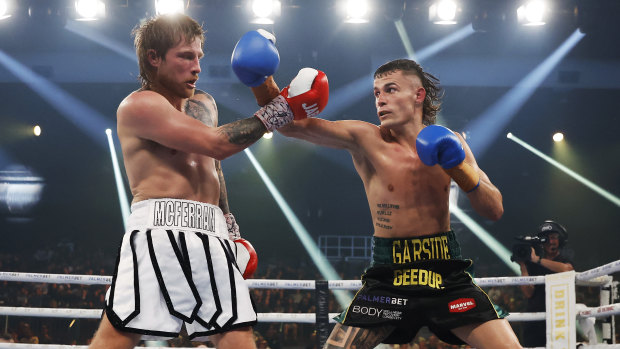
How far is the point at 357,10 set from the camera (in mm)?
7625

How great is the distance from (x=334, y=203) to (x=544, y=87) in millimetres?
4828

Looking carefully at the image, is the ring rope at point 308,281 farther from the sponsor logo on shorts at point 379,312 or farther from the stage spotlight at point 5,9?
the stage spotlight at point 5,9

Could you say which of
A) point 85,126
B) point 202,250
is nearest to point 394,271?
point 202,250

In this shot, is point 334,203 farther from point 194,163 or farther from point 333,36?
point 194,163

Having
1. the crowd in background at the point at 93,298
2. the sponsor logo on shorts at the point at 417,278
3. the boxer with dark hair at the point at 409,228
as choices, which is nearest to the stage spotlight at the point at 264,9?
the crowd in background at the point at 93,298

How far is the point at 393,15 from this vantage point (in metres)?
7.61

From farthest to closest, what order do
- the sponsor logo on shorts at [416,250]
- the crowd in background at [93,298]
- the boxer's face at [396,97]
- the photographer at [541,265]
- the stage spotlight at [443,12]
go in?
1. the stage spotlight at [443,12]
2. the crowd in background at [93,298]
3. the photographer at [541,265]
4. the boxer's face at [396,97]
5. the sponsor logo on shorts at [416,250]

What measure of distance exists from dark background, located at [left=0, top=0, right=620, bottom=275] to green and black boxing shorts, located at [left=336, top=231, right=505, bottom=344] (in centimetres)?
582

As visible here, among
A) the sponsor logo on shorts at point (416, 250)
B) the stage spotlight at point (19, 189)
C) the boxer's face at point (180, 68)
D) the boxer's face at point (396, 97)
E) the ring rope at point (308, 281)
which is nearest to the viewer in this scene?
the boxer's face at point (180, 68)

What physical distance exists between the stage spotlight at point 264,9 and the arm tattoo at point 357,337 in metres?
6.07

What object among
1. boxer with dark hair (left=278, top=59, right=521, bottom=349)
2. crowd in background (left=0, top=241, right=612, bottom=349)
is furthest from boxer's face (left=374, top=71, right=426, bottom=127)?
crowd in background (left=0, top=241, right=612, bottom=349)

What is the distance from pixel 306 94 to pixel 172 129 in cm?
50

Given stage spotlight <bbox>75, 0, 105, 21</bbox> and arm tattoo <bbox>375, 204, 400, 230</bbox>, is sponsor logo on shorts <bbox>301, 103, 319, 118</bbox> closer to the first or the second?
arm tattoo <bbox>375, 204, 400, 230</bbox>

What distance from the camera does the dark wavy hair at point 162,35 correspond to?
1976mm
